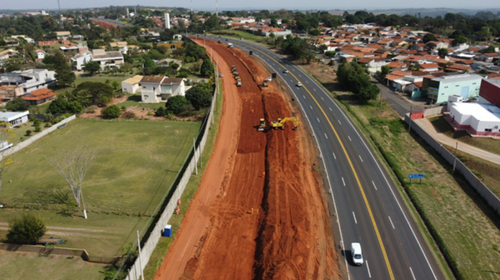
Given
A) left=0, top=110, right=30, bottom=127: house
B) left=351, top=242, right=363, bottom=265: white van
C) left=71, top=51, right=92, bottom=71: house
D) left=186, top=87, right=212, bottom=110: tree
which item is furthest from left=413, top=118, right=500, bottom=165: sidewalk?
left=71, top=51, right=92, bottom=71: house

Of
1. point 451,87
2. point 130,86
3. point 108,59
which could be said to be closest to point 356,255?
point 451,87

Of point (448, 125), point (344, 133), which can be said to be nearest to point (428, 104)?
point (448, 125)

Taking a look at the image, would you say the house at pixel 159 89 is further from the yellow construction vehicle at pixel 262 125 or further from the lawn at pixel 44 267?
the lawn at pixel 44 267

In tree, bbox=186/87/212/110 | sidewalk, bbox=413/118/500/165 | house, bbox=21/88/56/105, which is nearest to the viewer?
sidewalk, bbox=413/118/500/165

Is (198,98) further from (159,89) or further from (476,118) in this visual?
(476,118)

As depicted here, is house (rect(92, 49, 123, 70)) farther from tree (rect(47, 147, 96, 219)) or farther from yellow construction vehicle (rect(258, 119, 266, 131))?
yellow construction vehicle (rect(258, 119, 266, 131))
